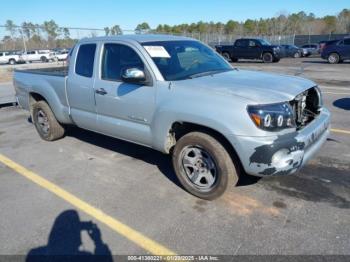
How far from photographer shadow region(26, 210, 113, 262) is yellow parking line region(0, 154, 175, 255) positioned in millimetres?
163

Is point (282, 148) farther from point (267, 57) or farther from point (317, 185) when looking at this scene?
point (267, 57)

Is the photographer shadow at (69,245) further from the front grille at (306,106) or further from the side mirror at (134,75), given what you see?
the front grille at (306,106)

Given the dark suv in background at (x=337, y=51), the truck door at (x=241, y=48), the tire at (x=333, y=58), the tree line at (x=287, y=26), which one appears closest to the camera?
the dark suv in background at (x=337, y=51)

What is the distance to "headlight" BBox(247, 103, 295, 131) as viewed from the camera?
11.1ft

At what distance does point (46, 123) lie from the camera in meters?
6.44

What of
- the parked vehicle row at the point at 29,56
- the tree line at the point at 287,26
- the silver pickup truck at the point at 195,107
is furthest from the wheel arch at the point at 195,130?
the tree line at the point at 287,26

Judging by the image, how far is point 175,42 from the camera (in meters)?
4.95

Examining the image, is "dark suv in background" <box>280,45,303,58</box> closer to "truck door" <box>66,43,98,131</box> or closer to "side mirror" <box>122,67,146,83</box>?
"truck door" <box>66,43,98,131</box>

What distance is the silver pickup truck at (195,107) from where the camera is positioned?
136 inches

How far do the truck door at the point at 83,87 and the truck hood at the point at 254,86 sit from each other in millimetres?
1732

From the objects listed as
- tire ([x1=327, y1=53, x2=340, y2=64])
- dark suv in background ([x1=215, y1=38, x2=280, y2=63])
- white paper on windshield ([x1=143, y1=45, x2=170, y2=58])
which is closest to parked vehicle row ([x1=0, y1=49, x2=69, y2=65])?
dark suv in background ([x1=215, y1=38, x2=280, y2=63])

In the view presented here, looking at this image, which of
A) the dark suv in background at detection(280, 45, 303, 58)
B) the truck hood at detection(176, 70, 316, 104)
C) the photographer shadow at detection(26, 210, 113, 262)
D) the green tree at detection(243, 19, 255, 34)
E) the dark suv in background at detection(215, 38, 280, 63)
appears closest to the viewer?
the photographer shadow at detection(26, 210, 113, 262)

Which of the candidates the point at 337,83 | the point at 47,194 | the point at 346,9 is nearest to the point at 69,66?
the point at 47,194

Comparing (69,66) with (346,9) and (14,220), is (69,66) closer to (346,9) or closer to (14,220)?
(14,220)
